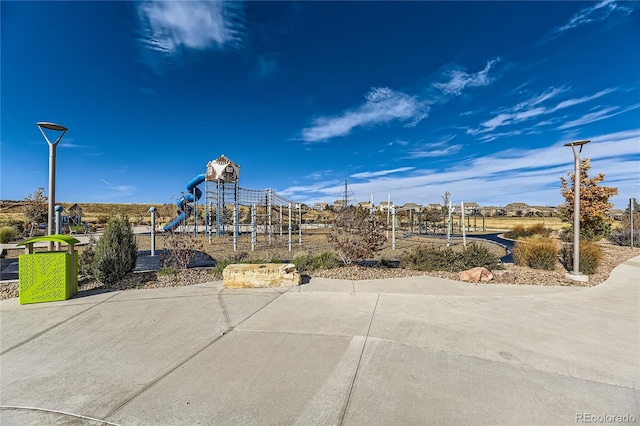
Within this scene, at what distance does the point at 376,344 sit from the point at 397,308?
1649mm

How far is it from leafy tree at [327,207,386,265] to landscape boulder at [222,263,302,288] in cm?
244

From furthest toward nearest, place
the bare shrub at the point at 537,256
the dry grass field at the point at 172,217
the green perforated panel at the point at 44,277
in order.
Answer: the dry grass field at the point at 172,217 → the bare shrub at the point at 537,256 → the green perforated panel at the point at 44,277

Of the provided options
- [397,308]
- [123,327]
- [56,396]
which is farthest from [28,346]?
[397,308]

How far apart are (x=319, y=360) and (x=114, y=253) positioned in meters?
6.14

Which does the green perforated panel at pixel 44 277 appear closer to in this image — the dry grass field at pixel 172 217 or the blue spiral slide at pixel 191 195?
the dry grass field at pixel 172 217

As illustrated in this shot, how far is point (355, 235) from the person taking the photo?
938 centimetres

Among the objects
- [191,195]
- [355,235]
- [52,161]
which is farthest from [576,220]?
[191,195]

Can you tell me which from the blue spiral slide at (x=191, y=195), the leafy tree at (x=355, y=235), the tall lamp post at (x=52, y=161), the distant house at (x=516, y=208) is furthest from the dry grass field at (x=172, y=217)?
the distant house at (x=516, y=208)

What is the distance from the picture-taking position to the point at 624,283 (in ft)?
25.1

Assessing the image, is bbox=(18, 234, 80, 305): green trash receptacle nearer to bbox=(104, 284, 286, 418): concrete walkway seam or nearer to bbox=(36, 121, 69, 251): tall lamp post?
bbox=(36, 121, 69, 251): tall lamp post

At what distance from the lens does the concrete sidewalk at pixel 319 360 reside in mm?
2670

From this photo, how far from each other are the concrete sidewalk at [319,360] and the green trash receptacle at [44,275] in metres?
0.27

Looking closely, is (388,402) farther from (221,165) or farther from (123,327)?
(221,165)

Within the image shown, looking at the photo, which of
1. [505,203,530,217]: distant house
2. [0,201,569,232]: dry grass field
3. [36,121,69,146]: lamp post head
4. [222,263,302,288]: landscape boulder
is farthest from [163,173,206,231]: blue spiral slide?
[505,203,530,217]: distant house
